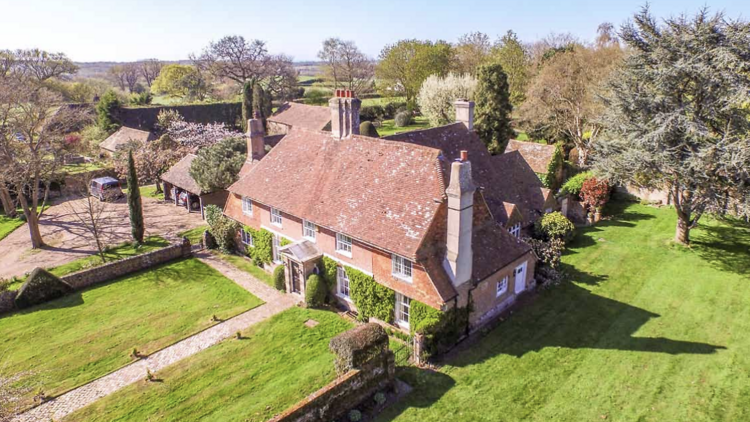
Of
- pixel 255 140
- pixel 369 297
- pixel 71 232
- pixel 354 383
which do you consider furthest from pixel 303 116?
pixel 354 383

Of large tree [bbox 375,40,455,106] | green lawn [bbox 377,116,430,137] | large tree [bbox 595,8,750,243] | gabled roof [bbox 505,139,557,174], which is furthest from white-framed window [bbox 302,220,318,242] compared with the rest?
large tree [bbox 375,40,455,106]

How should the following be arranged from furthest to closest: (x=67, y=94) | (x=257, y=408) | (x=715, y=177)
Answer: (x=67, y=94) → (x=715, y=177) → (x=257, y=408)

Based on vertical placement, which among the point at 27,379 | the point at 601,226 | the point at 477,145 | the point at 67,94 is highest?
the point at 67,94

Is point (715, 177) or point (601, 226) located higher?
point (715, 177)

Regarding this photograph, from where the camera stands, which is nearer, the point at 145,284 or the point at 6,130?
the point at 145,284

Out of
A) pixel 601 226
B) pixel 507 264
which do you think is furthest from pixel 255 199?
pixel 601 226

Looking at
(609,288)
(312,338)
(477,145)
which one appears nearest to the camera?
(312,338)

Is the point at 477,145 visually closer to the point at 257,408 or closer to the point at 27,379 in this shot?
the point at 257,408
